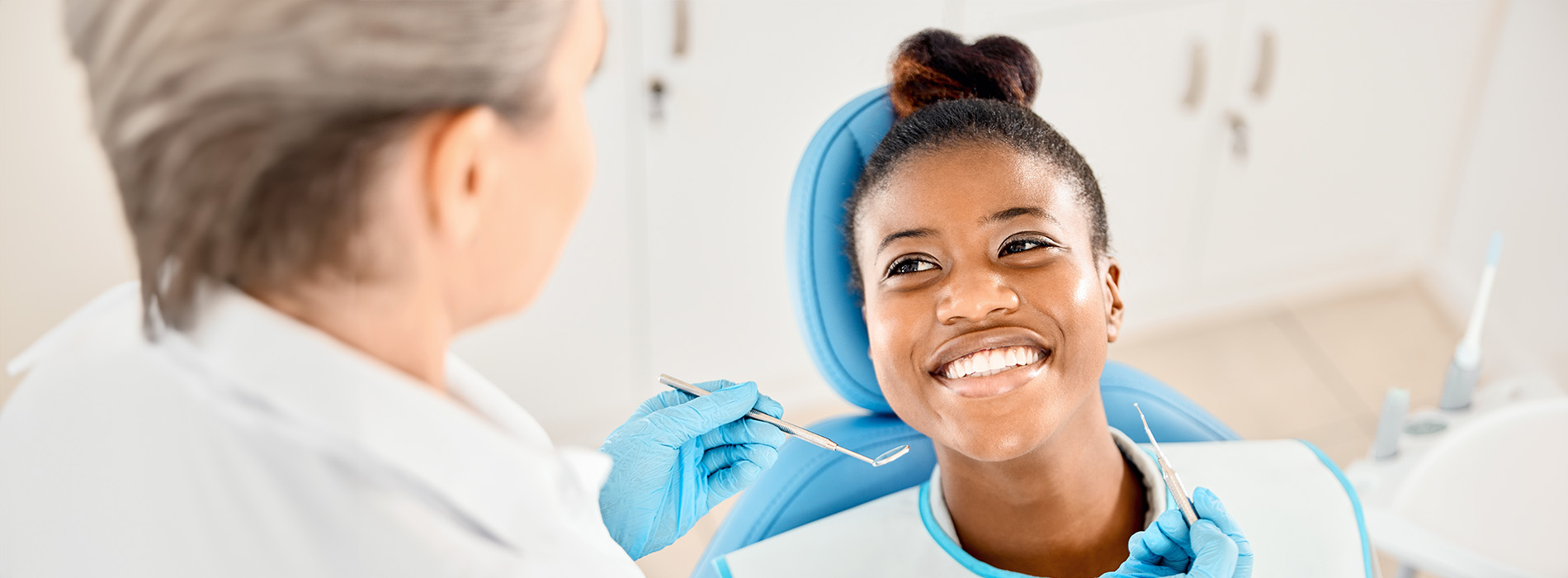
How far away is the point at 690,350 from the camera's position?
2566 millimetres

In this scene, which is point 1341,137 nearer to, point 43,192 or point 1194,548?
point 1194,548

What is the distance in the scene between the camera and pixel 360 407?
0.72 meters

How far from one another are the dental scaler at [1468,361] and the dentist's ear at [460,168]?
167 cm

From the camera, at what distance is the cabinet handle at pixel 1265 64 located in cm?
257

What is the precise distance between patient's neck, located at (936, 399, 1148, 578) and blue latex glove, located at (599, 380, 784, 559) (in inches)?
9.2

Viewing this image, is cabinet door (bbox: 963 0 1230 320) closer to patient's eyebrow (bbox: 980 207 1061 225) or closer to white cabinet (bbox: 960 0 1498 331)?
white cabinet (bbox: 960 0 1498 331)

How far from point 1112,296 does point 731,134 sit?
3.52 ft

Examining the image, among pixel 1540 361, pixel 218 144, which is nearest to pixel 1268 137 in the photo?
pixel 1540 361

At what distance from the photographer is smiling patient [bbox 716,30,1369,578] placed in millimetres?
1269

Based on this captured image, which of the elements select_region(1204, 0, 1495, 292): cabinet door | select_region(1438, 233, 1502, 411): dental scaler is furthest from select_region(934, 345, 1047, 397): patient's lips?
select_region(1204, 0, 1495, 292): cabinet door

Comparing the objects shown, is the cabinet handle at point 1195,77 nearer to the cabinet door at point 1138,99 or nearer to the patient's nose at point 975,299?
the cabinet door at point 1138,99

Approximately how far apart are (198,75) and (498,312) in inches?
9.4

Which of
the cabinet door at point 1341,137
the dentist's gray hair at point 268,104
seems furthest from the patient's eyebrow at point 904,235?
the cabinet door at point 1341,137

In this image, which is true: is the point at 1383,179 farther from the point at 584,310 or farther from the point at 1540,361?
the point at 584,310
